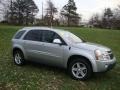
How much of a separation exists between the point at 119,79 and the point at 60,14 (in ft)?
228

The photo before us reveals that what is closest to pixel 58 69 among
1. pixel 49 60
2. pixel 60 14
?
pixel 49 60

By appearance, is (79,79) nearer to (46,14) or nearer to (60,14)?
(46,14)

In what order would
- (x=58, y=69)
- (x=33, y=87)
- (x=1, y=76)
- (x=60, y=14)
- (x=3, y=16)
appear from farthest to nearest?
(x=60, y=14) → (x=3, y=16) → (x=58, y=69) → (x=1, y=76) → (x=33, y=87)

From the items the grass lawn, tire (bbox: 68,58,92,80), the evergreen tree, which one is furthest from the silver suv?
the evergreen tree

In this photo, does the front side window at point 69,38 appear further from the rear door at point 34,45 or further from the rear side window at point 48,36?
the rear door at point 34,45

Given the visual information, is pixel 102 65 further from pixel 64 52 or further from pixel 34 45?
pixel 34 45

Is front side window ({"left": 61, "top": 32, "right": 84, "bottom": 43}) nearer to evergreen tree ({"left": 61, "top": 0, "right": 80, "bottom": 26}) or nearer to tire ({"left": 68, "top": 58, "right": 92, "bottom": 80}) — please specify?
tire ({"left": 68, "top": 58, "right": 92, "bottom": 80})

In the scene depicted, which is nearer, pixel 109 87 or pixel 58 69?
pixel 109 87

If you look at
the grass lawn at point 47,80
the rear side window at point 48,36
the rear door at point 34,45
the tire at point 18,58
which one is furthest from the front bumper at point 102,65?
the tire at point 18,58

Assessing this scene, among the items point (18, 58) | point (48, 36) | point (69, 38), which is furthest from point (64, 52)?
point (18, 58)

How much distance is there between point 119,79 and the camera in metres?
8.58

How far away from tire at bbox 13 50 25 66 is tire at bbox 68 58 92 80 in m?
2.49

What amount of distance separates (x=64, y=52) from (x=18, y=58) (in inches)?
102

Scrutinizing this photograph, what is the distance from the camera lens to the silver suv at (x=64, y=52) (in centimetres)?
789
